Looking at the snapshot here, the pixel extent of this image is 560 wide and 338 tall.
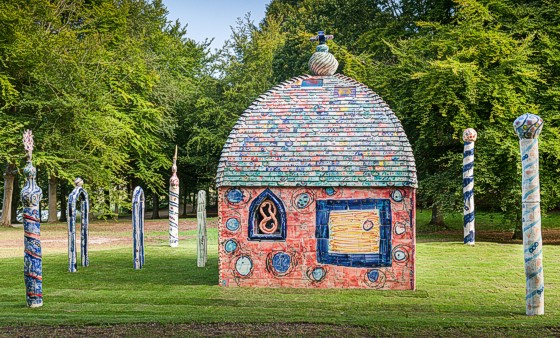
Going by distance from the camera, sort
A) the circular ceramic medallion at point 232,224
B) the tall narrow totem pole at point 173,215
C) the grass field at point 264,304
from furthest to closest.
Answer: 1. the tall narrow totem pole at point 173,215
2. the circular ceramic medallion at point 232,224
3. the grass field at point 264,304

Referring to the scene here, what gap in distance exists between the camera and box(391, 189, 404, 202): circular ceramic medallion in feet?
40.2

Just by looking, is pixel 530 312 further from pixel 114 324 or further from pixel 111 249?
pixel 111 249

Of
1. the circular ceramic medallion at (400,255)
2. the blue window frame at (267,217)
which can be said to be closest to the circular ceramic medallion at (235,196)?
the blue window frame at (267,217)

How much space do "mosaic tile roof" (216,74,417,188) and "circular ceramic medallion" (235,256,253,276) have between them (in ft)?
4.94

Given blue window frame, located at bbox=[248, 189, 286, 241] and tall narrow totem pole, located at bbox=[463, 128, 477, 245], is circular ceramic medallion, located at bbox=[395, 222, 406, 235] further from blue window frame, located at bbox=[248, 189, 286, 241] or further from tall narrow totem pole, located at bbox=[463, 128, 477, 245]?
tall narrow totem pole, located at bbox=[463, 128, 477, 245]

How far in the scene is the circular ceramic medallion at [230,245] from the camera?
1260 centimetres

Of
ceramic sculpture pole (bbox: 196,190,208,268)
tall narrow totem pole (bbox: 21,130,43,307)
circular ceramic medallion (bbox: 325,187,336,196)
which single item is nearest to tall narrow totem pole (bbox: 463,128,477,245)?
ceramic sculpture pole (bbox: 196,190,208,268)

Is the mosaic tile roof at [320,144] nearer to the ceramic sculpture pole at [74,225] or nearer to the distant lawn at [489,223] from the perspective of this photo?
the ceramic sculpture pole at [74,225]

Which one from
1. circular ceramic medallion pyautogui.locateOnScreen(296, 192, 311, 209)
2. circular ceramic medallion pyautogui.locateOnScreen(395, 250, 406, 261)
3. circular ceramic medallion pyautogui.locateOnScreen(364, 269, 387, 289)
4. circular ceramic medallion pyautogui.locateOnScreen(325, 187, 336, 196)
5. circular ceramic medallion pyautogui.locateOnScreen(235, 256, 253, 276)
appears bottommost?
circular ceramic medallion pyautogui.locateOnScreen(364, 269, 387, 289)

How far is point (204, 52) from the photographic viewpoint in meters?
46.9

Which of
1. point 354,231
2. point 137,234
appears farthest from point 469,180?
point 137,234

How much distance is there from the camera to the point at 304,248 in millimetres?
12484

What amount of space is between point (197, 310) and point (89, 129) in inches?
847

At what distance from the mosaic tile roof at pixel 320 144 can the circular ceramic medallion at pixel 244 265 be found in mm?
1504
